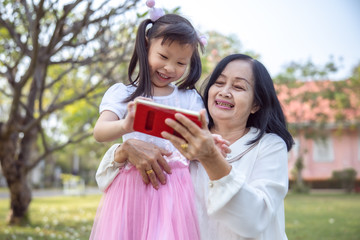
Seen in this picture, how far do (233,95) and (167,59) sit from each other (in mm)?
431

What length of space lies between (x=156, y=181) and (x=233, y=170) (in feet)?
1.80

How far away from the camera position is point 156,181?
7.23 ft

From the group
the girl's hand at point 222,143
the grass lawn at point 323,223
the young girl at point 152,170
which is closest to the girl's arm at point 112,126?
the young girl at point 152,170

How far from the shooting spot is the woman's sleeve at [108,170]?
7.58 feet

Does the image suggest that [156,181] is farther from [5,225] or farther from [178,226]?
[5,225]

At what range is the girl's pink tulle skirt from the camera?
2109 mm

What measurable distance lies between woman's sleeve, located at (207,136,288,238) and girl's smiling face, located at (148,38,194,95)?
29.6 inches

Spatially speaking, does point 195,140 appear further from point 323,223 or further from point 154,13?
point 323,223

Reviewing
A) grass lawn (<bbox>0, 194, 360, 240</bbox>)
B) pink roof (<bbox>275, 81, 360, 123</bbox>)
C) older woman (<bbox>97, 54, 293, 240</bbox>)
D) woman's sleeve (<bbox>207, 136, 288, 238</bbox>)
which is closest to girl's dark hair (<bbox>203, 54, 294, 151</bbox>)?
older woman (<bbox>97, 54, 293, 240</bbox>)

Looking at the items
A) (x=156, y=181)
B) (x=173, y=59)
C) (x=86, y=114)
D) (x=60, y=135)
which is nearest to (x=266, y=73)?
(x=173, y=59)

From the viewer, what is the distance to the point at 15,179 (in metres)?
8.15

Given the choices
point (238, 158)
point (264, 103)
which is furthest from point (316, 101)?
point (238, 158)

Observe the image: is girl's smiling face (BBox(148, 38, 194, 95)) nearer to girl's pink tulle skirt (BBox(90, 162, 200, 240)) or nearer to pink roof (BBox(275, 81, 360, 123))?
girl's pink tulle skirt (BBox(90, 162, 200, 240))

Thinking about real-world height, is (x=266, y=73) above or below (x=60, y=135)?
above
